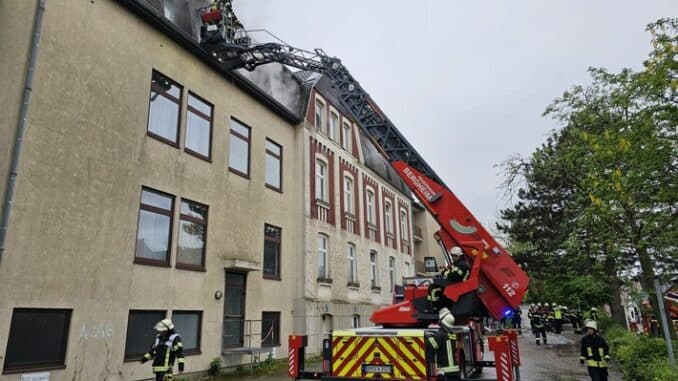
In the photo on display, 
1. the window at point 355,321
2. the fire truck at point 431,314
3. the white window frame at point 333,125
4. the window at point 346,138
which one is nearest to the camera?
the fire truck at point 431,314

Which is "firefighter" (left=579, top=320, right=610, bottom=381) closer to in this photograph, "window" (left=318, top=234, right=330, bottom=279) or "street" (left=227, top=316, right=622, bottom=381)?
"street" (left=227, top=316, right=622, bottom=381)

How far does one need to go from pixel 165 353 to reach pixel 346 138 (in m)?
15.4

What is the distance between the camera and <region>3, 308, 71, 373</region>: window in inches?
308

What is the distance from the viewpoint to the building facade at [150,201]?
838 cm

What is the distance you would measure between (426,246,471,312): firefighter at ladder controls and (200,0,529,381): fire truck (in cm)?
6

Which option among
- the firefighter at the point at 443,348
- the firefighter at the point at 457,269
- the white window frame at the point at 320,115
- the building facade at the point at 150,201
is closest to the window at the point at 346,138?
the white window frame at the point at 320,115

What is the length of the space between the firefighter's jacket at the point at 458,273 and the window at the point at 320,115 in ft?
39.8

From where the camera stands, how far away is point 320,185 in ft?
61.4

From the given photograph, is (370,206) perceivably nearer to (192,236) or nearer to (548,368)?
(548,368)

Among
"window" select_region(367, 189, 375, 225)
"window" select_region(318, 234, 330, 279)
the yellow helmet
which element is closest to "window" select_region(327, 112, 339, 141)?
"window" select_region(367, 189, 375, 225)

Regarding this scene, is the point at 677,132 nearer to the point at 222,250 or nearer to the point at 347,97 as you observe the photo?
the point at 347,97

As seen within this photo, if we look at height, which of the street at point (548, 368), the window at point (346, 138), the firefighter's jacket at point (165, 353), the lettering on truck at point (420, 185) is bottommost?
the street at point (548, 368)

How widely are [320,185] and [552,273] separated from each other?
16476 millimetres

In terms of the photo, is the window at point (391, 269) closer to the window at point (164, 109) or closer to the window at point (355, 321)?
the window at point (355, 321)
